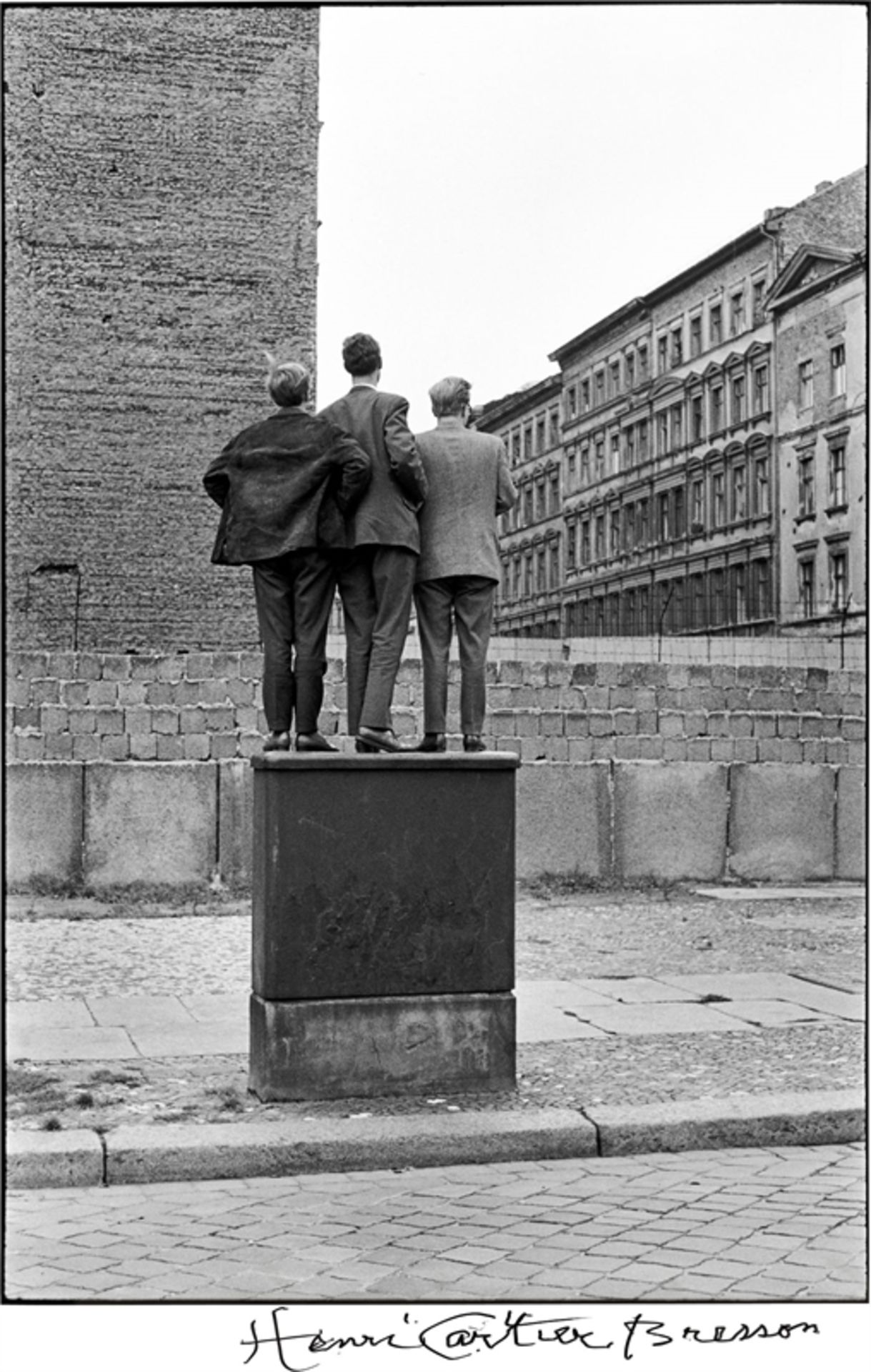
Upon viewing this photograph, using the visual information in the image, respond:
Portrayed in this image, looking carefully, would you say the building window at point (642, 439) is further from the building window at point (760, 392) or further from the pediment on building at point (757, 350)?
the pediment on building at point (757, 350)

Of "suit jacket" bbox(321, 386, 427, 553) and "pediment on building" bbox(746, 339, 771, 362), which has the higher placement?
"pediment on building" bbox(746, 339, 771, 362)

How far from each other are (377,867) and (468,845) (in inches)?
15.7

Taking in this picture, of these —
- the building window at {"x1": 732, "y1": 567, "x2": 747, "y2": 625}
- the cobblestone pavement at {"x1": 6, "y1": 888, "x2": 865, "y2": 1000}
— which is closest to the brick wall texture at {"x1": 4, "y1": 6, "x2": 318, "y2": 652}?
the cobblestone pavement at {"x1": 6, "y1": 888, "x2": 865, "y2": 1000}

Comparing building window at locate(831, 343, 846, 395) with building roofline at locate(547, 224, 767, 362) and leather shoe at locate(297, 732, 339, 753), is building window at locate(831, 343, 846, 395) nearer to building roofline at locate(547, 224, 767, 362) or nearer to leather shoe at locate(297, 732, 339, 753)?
building roofline at locate(547, 224, 767, 362)

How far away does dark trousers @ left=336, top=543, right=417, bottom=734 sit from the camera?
7.71 metres

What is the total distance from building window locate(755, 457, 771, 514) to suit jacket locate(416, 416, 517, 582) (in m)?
40.4

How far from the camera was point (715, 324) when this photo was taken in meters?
48.2

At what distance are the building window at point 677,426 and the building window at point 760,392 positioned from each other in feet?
6.45

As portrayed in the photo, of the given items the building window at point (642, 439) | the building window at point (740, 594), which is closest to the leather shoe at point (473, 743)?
the building window at point (642, 439)

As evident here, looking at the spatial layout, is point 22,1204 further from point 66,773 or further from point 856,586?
point 856,586

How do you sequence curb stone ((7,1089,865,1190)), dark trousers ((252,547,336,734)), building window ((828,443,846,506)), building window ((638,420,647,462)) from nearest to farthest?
curb stone ((7,1089,865,1190))
dark trousers ((252,547,336,734))
building window ((638,420,647,462))
building window ((828,443,846,506))

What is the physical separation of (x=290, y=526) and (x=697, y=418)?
141 feet

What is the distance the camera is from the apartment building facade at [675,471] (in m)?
41.4

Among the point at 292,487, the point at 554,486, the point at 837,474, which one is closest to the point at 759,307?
the point at 837,474
